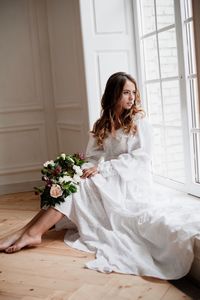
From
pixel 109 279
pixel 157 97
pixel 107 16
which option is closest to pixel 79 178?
pixel 109 279

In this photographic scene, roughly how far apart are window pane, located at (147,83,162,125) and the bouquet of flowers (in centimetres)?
93

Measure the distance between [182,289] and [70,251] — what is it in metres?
0.91

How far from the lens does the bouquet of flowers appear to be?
301 centimetres

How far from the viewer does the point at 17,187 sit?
512 centimetres

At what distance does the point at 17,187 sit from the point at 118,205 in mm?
2381

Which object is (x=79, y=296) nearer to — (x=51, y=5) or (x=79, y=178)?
(x=79, y=178)

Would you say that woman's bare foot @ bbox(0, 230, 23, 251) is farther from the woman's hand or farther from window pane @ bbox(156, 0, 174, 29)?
window pane @ bbox(156, 0, 174, 29)

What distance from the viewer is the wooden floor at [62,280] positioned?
2232 millimetres

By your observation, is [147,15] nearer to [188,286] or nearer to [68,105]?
[68,105]

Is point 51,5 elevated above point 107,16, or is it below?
above

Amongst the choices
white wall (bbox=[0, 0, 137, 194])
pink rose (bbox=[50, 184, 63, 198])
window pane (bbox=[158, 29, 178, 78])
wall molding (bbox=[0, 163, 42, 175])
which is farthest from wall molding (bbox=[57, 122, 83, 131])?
pink rose (bbox=[50, 184, 63, 198])

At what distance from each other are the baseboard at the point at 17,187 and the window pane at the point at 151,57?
79.7 inches

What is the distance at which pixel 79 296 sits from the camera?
2.23 meters

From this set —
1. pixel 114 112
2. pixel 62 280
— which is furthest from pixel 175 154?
pixel 62 280
